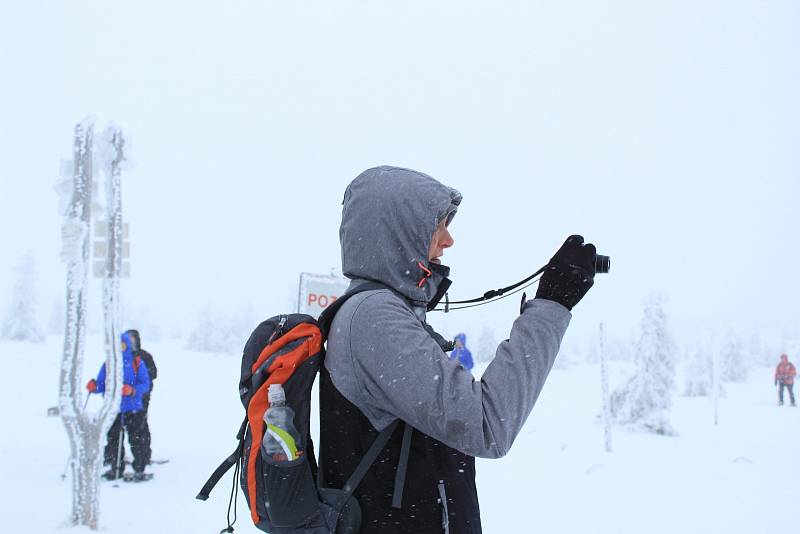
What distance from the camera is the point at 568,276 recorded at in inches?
62.8

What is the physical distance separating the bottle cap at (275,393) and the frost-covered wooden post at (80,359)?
20.9 ft

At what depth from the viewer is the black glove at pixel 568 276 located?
1593 millimetres

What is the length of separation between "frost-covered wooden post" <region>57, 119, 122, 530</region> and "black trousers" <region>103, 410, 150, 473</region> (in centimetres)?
227

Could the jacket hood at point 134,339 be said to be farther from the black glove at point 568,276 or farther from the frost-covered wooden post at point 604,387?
the black glove at point 568,276

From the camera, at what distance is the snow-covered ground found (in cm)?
767

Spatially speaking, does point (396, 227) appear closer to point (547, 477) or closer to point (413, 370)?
point (413, 370)

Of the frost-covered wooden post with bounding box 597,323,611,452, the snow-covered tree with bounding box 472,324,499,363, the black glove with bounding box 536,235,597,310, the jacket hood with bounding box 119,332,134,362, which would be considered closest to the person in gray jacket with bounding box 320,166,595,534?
the black glove with bounding box 536,235,597,310

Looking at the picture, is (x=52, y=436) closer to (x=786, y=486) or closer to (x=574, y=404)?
(x=786, y=486)

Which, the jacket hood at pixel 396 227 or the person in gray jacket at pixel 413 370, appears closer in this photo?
the person in gray jacket at pixel 413 370

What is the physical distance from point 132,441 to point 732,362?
45.0m

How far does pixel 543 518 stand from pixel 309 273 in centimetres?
437

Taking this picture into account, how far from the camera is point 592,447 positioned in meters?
14.2

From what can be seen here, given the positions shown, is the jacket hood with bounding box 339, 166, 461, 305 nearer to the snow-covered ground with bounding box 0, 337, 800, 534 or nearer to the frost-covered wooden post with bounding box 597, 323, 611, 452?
the snow-covered ground with bounding box 0, 337, 800, 534

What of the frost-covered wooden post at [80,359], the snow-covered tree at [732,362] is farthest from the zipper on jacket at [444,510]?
the snow-covered tree at [732,362]
